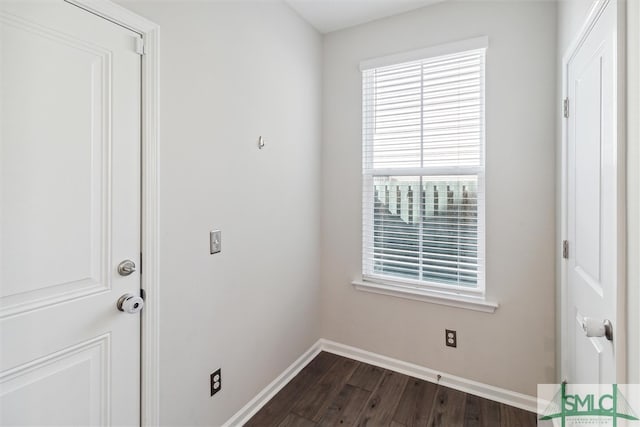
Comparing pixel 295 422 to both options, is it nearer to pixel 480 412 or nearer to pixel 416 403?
pixel 416 403

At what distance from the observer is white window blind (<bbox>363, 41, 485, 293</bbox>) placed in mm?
2156

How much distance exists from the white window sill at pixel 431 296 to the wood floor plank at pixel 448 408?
58 cm

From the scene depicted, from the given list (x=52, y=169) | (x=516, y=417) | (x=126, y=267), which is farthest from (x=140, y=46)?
(x=516, y=417)

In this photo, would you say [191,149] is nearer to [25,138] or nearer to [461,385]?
[25,138]

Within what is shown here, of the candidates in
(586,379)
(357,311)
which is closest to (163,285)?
(357,311)

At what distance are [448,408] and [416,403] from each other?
194 millimetres

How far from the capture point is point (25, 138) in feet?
3.27

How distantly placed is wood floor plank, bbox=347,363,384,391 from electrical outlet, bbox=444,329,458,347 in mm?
548

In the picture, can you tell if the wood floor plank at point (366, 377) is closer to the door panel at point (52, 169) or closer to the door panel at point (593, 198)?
the door panel at point (593, 198)

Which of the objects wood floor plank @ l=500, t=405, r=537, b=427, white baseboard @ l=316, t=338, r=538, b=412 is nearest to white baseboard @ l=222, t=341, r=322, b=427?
white baseboard @ l=316, t=338, r=538, b=412

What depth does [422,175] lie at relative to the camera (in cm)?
232

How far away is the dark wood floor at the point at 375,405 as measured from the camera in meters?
1.89

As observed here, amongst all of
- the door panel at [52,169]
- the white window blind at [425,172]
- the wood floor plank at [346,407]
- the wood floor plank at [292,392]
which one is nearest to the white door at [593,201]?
the white window blind at [425,172]

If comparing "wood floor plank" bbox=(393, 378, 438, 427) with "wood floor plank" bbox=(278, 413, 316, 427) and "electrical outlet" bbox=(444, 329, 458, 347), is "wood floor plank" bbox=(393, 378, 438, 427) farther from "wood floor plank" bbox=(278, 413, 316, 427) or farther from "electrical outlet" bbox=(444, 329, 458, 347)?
"wood floor plank" bbox=(278, 413, 316, 427)
